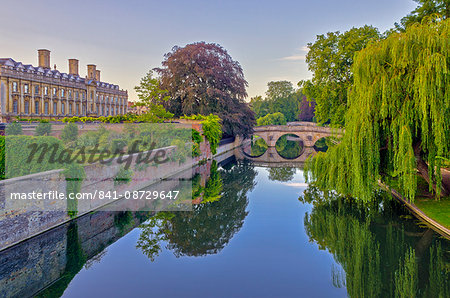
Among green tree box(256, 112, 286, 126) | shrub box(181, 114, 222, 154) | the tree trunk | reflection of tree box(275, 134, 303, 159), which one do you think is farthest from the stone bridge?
green tree box(256, 112, 286, 126)

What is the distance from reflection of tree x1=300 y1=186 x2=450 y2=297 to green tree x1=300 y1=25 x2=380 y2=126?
7179mm

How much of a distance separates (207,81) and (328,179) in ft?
68.9

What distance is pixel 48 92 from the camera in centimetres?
4922

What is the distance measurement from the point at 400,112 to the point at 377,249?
12.2 ft

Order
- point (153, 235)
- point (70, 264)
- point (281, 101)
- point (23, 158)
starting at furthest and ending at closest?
point (281, 101) → point (153, 235) → point (23, 158) → point (70, 264)

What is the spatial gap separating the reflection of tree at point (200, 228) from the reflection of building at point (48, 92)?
3887 centimetres

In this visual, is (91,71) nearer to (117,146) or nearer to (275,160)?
(275,160)

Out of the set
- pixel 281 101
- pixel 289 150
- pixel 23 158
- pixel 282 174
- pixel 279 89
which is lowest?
pixel 282 174

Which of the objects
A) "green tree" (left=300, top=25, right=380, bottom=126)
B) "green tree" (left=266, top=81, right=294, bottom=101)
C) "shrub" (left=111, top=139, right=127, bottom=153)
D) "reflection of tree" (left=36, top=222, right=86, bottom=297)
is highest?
"green tree" (left=266, top=81, right=294, bottom=101)

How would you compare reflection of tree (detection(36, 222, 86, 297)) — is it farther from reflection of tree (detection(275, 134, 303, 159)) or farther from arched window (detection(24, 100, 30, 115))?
arched window (detection(24, 100, 30, 115))

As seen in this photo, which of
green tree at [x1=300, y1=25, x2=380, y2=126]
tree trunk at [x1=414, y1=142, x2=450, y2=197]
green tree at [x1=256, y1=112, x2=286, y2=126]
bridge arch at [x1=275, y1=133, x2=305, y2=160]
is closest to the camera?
tree trunk at [x1=414, y1=142, x2=450, y2=197]

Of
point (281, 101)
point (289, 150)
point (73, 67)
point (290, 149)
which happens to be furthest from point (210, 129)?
point (281, 101)

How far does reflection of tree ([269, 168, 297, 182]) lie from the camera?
→ 1973 centimetres

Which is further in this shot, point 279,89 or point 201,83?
point 279,89
